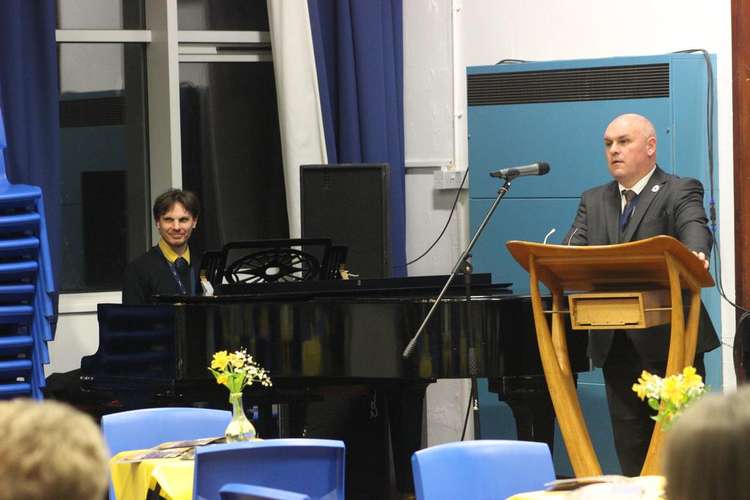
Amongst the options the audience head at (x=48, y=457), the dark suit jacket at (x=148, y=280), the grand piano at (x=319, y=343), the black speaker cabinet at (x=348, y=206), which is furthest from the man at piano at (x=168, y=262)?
the audience head at (x=48, y=457)

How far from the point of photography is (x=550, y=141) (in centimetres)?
631

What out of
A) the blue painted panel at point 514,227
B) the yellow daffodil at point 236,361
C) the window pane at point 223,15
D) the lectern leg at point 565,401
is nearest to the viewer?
the yellow daffodil at point 236,361

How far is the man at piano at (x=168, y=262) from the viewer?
5613mm

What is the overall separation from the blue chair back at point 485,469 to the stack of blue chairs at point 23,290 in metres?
2.09

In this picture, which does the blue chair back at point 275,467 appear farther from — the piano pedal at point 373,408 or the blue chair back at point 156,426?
the piano pedal at point 373,408

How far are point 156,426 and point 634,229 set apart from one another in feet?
5.94

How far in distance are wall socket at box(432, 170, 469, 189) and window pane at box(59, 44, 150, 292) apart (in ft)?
5.22

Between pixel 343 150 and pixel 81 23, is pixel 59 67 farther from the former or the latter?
pixel 343 150

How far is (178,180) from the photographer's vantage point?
274 inches

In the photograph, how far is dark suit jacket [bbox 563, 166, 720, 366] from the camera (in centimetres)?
430

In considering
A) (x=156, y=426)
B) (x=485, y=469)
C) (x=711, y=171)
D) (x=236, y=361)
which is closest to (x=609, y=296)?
(x=485, y=469)

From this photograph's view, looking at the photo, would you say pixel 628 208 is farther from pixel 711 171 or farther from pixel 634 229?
pixel 711 171

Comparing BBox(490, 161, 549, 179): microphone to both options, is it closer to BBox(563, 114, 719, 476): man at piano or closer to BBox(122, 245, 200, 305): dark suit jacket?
BBox(563, 114, 719, 476): man at piano

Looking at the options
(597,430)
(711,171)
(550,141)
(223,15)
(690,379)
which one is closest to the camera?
(690,379)
